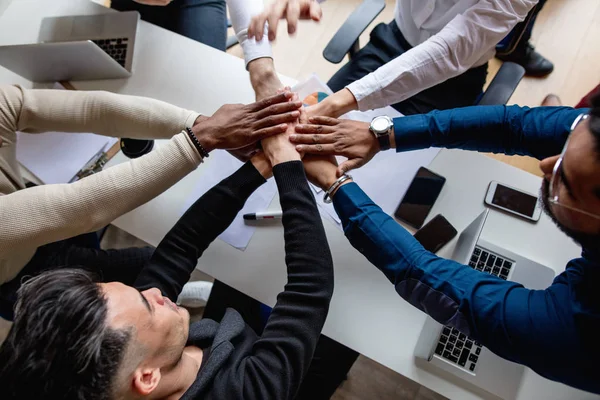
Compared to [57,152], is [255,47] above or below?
above

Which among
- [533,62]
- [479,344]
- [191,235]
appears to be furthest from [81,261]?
[533,62]

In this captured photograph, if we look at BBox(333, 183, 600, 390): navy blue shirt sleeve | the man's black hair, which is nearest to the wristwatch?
BBox(333, 183, 600, 390): navy blue shirt sleeve

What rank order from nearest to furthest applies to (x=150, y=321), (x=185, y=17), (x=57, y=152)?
(x=150, y=321) → (x=57, y=152) → (x=185, y=17)

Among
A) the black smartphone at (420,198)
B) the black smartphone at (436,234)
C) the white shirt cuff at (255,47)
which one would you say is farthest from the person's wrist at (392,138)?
the white shirt cuff at (255,47)

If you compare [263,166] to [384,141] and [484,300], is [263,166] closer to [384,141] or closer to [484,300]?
[384,141]

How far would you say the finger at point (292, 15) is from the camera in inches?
48.9

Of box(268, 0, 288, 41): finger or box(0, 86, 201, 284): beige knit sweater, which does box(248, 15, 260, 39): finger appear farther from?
box(0, 86, 201, 284): beige knit sweater

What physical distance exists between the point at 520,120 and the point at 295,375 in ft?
2.80

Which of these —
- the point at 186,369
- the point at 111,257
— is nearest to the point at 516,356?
the point at 186,369

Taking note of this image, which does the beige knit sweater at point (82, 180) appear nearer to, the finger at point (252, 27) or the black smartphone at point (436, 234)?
the finger at point (252, 27)

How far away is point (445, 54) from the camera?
122cm

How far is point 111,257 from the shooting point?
57.6 inches

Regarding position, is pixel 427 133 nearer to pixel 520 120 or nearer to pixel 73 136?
pixel 520 120

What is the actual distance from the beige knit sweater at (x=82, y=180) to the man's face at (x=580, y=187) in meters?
0.88
